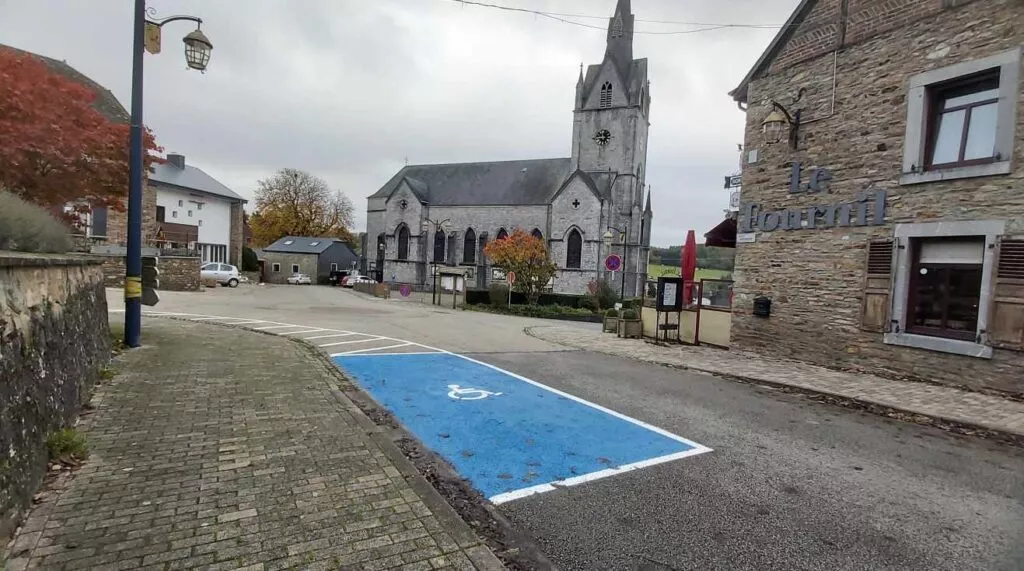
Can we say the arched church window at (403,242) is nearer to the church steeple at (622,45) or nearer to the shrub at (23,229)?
the church steeple at (622,45)

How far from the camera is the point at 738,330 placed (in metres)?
12.2

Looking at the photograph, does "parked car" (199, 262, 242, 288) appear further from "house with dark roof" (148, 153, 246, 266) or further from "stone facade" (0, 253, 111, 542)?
"stone facade" (0, 253, 111, 542)

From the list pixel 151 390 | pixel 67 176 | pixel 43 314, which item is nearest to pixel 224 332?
pixel 67 176

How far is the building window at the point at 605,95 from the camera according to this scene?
150ft

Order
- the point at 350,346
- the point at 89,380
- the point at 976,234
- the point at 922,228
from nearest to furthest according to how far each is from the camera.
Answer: the point at 89,380, the point at 976,234, the point at 922,228, the point at 350,346

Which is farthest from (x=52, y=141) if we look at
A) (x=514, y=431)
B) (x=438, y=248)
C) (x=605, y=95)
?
(x=438, y=248)

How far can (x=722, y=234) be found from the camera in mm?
14867

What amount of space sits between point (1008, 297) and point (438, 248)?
157 ft

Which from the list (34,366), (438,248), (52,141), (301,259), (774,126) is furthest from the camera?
(301,259)

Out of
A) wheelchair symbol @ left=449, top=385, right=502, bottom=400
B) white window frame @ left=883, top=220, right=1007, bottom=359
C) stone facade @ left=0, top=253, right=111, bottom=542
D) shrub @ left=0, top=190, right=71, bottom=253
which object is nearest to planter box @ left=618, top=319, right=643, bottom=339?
white window frame @ left=883, top=220, right=1007, bottom=359

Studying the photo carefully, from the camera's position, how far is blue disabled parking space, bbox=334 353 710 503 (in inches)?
174

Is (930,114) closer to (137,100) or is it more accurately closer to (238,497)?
(238,497)

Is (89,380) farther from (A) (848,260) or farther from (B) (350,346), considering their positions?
(A) (848,260)

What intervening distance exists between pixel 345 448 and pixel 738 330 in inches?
403
